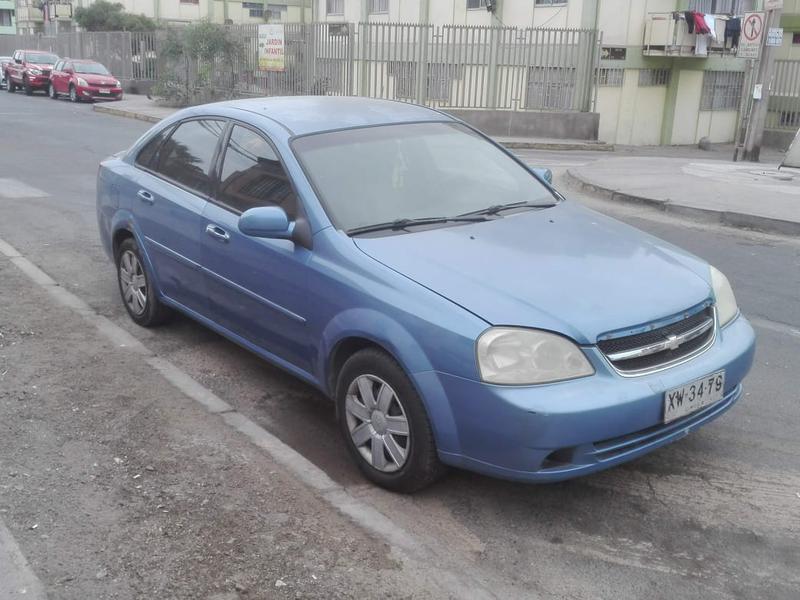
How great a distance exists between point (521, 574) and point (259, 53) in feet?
90.0

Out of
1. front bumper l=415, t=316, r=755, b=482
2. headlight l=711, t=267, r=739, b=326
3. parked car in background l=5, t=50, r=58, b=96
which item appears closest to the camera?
front bumper l=415, t=316, r=755, b=482

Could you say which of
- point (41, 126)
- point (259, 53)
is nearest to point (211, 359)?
point (41, 126)

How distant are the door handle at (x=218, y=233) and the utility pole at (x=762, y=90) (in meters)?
15.1

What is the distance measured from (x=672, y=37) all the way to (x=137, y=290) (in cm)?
2144

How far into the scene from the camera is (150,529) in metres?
3.53

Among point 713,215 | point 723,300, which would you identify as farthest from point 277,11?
point 723,300

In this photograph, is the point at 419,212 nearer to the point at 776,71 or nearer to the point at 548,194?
the point at 548,194

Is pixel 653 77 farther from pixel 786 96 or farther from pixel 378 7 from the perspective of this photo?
pixel 378 7

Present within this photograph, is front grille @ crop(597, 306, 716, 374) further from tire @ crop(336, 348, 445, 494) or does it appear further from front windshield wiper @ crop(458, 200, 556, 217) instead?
front windshield wiper @ crop(458, 200, 556, 217)

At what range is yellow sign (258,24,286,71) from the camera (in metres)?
27.4

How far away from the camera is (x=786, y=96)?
2570cm

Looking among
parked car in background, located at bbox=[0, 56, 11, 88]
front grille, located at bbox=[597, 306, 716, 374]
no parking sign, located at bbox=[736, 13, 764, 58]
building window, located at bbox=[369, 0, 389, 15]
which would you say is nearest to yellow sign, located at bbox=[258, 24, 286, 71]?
building window, located at bbox=[369, 0, 389, 15]

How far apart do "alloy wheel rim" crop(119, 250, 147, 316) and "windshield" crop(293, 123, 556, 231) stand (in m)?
2.04

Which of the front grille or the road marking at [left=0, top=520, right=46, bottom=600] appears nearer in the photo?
the road marking at [left=0, top=520, right=46, bottom=600]
